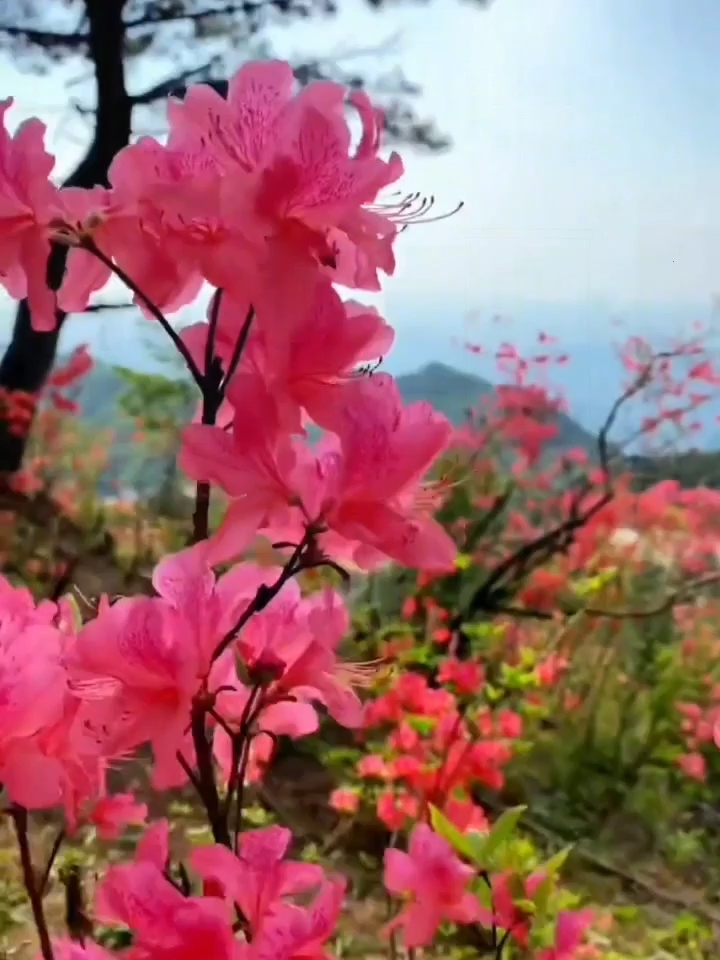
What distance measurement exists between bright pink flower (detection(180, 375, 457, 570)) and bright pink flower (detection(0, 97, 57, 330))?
0.28 ft

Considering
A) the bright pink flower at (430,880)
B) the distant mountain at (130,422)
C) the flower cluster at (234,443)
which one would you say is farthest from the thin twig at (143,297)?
the distant mountain at (130,422)

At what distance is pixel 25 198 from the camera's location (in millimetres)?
384

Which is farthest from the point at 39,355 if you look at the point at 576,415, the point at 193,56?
the point at 576,415

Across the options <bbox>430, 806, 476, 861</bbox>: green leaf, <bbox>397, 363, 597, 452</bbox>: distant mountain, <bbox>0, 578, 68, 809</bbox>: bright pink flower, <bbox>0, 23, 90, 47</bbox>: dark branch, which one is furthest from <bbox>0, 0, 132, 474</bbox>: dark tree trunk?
<bbox>0, 578, 68, 809</bbox>: bright pink flower

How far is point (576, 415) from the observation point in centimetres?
136

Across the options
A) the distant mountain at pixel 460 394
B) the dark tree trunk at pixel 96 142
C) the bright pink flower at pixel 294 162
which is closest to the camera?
the bright pink flower at pixel 294 162

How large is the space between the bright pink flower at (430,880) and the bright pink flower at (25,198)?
0.35m

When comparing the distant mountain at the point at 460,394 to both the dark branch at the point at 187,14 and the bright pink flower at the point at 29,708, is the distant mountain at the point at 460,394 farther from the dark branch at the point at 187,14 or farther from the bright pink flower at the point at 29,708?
the bright pink flower at the point at 29,708

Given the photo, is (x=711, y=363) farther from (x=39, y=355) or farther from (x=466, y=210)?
(x=39, y=355)

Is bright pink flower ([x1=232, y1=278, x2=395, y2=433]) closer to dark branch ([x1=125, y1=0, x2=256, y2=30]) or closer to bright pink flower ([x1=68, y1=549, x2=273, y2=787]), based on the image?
bright pink flower ([x1=68, y1=549, x2=273, y2=787])

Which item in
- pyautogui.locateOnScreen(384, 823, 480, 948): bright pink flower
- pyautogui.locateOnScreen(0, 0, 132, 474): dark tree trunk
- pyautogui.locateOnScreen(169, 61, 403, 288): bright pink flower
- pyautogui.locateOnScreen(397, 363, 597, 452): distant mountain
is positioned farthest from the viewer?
pyautogui.locateOnScreen(397, 363, 597, 452): distant mountain

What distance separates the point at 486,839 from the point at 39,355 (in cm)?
85

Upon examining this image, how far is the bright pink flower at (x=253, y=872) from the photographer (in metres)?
0.39

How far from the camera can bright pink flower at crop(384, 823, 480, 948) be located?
23.4 inches
